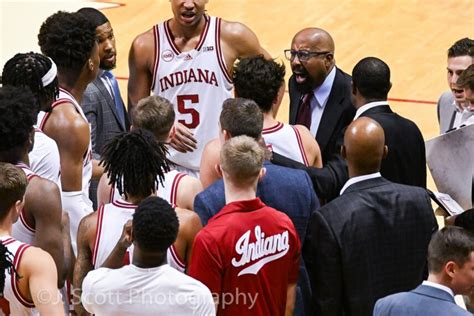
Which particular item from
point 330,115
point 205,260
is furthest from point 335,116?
point 205,260

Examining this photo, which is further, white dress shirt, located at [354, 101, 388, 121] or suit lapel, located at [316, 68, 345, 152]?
suit lapel, located at [316, 68, 345, 152]

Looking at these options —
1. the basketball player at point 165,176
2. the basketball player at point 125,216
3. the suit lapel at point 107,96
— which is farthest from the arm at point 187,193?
the suit lapel at point 107,96

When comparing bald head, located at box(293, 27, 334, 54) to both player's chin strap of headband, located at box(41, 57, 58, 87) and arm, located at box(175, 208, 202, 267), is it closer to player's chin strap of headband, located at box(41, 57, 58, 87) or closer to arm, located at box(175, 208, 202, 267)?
player's chin strap of headband, located at box(41, 57, 58, 87)

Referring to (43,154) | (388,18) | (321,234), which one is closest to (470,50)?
(321,234)

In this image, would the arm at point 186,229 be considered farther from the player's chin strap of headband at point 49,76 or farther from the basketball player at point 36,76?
the player's chin strap of headband at point 49,76

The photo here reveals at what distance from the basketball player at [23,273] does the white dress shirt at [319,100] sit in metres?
2.77

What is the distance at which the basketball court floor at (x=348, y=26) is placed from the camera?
1166cm

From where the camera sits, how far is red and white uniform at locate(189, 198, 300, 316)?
446cm

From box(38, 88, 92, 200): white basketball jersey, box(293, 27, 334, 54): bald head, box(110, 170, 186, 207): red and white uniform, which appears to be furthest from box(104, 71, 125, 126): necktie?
box(110, 170, 186, 207): red and white uniform

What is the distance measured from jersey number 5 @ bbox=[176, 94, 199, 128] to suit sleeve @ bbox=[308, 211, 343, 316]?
2.22 meters

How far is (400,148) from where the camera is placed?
5.82 m

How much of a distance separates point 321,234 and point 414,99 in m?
6.43

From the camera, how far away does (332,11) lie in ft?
44.9

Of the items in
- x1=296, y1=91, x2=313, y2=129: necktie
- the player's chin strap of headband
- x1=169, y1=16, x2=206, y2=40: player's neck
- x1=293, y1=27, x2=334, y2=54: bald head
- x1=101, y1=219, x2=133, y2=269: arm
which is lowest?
x1=101, y1=219, x2=133, y2=269: arm
